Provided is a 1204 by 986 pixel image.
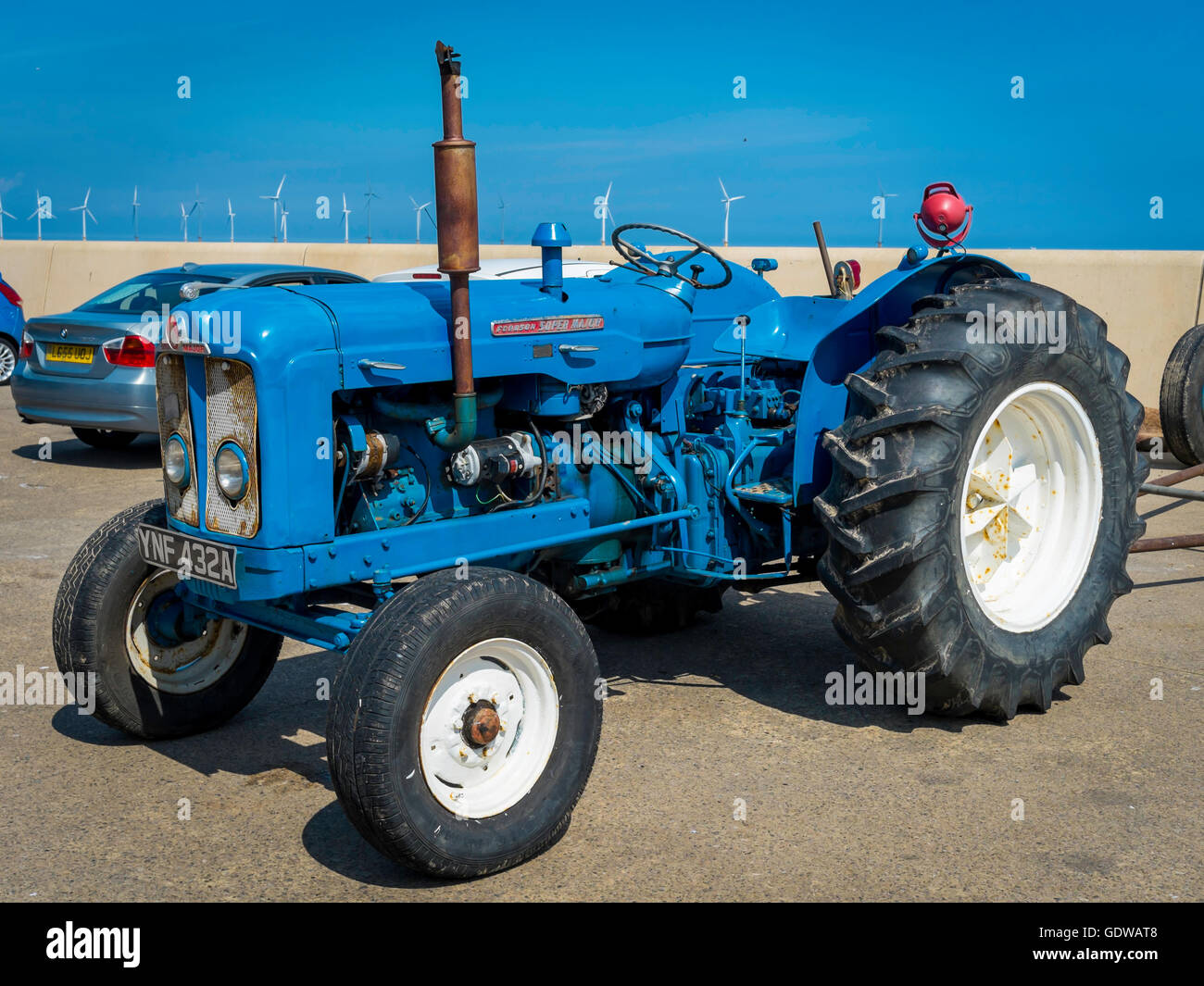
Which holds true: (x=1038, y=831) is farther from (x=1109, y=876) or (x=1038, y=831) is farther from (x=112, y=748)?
(x=112, y=748)

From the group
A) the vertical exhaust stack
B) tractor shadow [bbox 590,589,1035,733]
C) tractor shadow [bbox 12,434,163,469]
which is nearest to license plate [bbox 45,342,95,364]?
tractor shadow [bbox 12,434,163,469]

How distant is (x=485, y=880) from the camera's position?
357 centimetres

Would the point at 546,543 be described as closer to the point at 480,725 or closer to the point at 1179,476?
the point at 480,725

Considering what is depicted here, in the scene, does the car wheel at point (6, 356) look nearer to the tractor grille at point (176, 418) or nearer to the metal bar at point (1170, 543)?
the tractor grille at point (176, 418)

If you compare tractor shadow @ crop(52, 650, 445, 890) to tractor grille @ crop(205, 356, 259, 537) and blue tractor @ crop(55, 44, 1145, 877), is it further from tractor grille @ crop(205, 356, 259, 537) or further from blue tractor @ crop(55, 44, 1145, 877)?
tractor grille @ crop(205, 356, 259, 537)

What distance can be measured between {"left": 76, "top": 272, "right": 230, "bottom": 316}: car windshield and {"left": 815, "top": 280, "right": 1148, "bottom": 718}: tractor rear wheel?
7.37 metres

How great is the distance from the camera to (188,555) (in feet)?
12.8

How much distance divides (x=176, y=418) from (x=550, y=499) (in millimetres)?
1267

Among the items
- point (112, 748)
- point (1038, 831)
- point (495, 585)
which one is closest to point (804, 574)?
point (1038, 831)

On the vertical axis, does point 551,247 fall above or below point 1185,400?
above

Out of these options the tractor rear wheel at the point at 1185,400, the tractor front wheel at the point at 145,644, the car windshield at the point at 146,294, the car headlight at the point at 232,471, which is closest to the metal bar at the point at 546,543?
the car headlight at the point at 232,471

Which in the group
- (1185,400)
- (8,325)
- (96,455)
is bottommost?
(96,455)

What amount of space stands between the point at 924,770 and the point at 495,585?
1.68 m

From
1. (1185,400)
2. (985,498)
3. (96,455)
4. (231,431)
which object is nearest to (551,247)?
(231,431)
